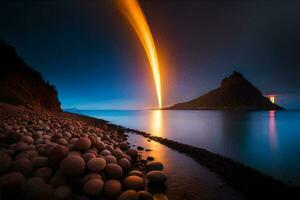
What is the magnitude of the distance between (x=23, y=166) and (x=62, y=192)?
5.17 ft

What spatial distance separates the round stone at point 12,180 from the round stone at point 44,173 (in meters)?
0.39

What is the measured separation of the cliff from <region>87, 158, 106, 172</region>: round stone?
1177 inches

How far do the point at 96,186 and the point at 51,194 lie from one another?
1.16m

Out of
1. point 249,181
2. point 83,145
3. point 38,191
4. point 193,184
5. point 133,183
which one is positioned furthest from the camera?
point 249,181

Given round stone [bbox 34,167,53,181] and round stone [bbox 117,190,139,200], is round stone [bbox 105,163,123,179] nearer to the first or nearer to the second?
round stone [bbox 117,190,139,200]

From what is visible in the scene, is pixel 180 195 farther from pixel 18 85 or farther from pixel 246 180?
pixel 18 85

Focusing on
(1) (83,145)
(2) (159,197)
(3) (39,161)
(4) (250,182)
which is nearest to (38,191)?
(3) (39,161)

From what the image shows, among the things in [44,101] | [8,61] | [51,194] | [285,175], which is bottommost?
[285,175]

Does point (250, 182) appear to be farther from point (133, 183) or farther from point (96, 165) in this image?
point (96, 165)

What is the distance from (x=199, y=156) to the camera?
13.0 meters

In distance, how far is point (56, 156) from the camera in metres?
5.95

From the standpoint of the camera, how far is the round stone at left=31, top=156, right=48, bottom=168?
5822 millimetres

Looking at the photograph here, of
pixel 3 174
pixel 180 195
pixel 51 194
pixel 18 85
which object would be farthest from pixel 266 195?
pixel 18 85

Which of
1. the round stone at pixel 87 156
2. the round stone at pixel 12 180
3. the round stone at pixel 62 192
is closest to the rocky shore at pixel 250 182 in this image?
the round stone at pixel 87 156
